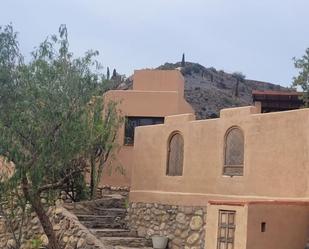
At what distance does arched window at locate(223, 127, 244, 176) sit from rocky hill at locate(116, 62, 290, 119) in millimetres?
15324

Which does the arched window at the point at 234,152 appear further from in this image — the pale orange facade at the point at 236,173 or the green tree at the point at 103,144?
the green tree at the point at 103,144

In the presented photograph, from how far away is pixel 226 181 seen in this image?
49.7 feet

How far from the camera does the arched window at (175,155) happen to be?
17.0m

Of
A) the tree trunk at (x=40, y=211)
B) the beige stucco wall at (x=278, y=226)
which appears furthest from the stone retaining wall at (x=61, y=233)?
the beige stucco wall at (x=278, y=226)

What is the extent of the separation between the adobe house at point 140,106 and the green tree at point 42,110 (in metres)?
7.74

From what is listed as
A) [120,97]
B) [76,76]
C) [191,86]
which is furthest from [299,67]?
[191,86]

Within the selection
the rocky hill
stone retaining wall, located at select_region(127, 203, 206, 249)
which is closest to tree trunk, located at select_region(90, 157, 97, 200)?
stone retaining wall, located at select_region(127, 203, 206, 249)

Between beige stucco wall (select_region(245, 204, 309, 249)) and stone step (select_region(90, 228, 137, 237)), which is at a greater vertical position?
beige stucco wall (select_region(245, 204, 309, 249))

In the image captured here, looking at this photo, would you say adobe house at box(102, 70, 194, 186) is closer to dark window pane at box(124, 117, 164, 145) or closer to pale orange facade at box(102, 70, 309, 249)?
dark window pane at box(124, 117, 164, 145)

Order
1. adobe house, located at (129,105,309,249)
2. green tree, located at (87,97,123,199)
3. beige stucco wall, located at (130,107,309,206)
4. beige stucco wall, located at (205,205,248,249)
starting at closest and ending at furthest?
1. beige stucco wall, located at (205,205,248,249)
2. adobe house, located at (129,105,309,249)
3. beige stucco wall, located at (130,107,309,206)
4. green tree, located at (87,97,123,199)

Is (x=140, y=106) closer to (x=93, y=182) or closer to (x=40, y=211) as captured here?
(x=93, y=182)

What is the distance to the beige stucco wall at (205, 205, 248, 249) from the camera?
37.0ft

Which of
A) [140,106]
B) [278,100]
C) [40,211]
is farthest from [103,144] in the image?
[278,100]

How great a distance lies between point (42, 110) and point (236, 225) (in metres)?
5.05
